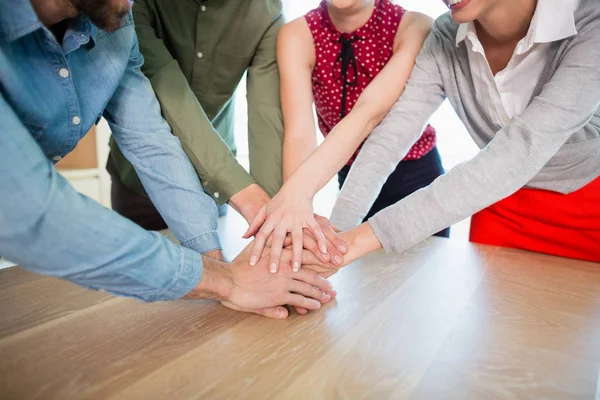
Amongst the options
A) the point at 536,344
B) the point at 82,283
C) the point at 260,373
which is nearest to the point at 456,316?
the point at 536,344

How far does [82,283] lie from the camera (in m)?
0.63

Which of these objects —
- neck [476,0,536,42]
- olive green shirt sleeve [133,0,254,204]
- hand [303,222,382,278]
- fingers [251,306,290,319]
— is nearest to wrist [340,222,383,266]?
hand [303,222,382,278]

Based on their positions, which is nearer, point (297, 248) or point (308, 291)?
point (308, 291)

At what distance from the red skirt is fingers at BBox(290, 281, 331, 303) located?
2.14ft

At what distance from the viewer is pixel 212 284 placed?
30.0 inches

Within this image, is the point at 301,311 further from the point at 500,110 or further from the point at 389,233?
the point at 500,110

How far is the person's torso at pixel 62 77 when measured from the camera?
73 centimetres

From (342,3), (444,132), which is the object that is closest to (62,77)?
(342,3)

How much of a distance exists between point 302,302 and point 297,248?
6.2 inches

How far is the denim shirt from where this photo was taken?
1.88ft

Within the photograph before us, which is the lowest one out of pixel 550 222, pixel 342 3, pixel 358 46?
pixel 550 222

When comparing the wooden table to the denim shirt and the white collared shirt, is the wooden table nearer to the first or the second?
the denim shirt

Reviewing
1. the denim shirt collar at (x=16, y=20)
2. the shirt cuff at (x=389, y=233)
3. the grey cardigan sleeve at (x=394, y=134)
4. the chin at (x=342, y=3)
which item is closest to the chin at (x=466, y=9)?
the grey cardigan sleeve at (x=394, y=134)

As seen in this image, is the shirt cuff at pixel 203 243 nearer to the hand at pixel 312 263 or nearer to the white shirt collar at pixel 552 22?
the hand at pixel 312 263
